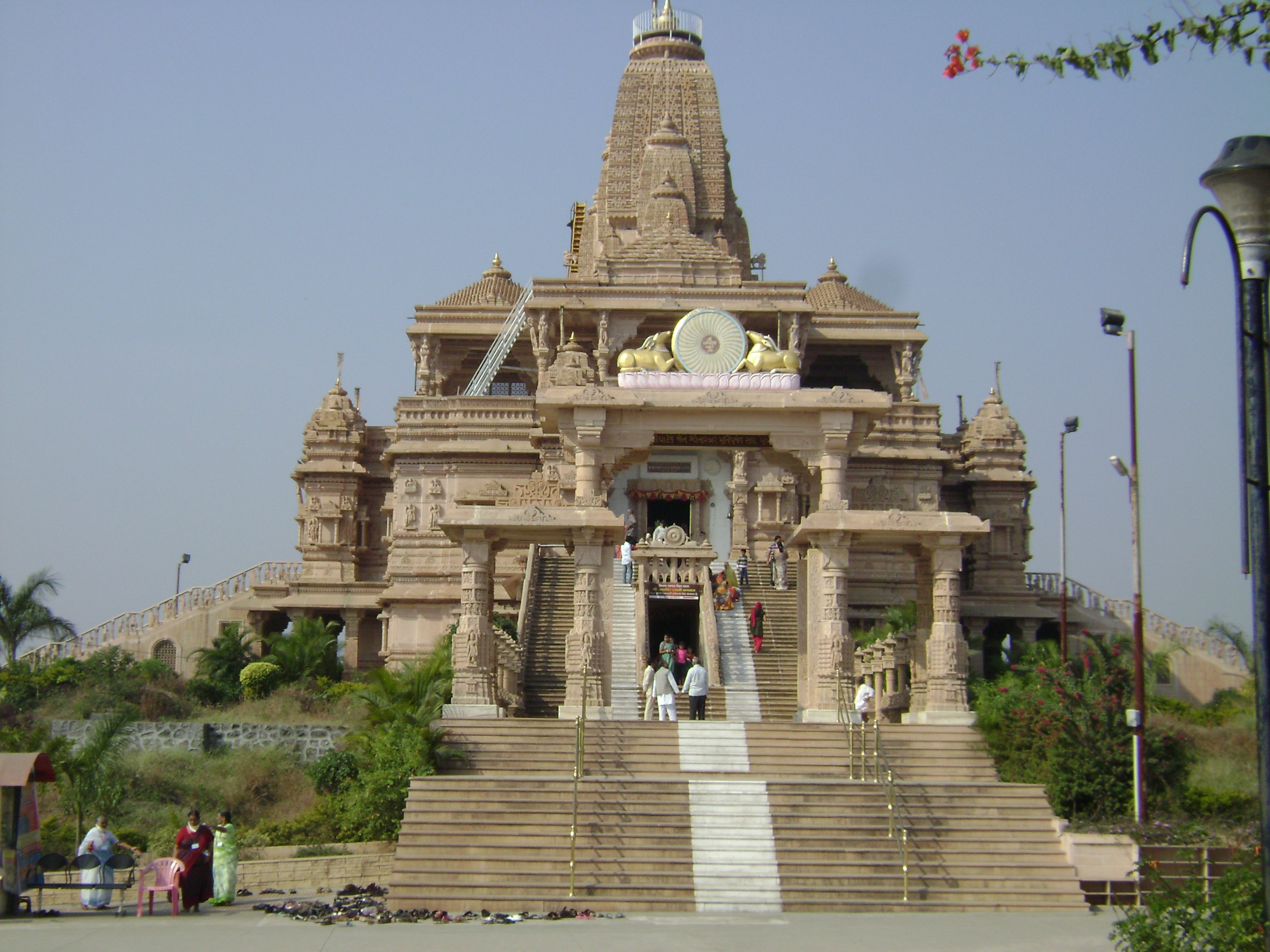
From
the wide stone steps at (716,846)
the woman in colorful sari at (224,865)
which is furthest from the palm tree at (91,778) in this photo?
the wide stone steps at (716,846)

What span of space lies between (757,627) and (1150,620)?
14666 mm

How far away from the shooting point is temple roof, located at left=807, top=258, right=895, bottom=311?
147 ft

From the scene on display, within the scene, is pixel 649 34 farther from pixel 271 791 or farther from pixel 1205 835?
pixel 1205 835

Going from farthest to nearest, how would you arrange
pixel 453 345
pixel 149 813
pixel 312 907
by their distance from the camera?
pixel 453 345 < pixel 149 813 < pixel 312 907

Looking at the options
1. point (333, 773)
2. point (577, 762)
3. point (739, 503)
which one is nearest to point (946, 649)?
point (577, 762)

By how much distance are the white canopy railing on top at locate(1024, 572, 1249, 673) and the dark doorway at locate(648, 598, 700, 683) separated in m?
10.3

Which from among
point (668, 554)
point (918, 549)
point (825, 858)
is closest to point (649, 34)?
point (668, 554)

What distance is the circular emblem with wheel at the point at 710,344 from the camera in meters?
27.3

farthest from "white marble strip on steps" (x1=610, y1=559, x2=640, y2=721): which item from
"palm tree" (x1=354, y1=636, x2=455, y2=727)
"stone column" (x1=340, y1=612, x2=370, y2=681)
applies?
"stone column" (x1=340, y1=612, x2=370, y2=681)

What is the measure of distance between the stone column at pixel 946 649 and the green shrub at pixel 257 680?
15552mm

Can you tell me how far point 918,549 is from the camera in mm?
26891

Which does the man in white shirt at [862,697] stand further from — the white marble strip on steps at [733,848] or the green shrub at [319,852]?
the green shrub at [319,852]

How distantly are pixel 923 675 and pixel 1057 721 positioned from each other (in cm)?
414

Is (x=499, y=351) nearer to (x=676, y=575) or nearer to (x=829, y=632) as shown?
(x=676, y=575)
